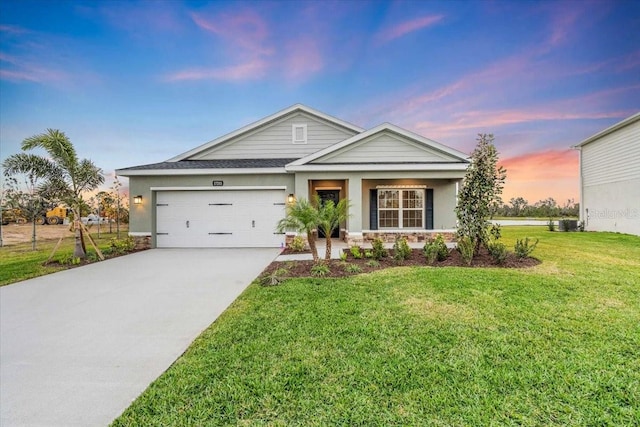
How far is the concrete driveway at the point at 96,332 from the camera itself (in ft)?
7.93

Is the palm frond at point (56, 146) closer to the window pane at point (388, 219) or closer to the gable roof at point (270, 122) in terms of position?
the gable roof at point (270, 122)

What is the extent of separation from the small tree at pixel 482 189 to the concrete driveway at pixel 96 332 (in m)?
6.26

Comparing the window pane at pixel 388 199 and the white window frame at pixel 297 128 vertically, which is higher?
the white window frame at pixel 297 128

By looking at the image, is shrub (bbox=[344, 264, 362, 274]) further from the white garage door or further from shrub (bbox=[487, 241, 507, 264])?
the white garage door

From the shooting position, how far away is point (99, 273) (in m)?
7.31

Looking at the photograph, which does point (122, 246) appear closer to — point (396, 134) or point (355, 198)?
point (355, 198)

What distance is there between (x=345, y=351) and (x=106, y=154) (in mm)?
19208

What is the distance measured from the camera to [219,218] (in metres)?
11.5

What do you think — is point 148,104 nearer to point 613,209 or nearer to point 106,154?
point 106,154

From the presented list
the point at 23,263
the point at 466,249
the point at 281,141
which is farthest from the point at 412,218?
the point at 23,263

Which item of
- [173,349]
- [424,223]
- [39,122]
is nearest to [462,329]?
[173,349]

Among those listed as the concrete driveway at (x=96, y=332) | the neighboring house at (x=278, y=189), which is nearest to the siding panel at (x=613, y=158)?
the neighboring house at (x=278, y=189)

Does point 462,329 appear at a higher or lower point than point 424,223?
lower

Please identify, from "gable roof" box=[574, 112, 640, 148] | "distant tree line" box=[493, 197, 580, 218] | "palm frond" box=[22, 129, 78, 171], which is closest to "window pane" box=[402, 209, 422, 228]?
"gable roof" box=[574, 112, 640, 148]
